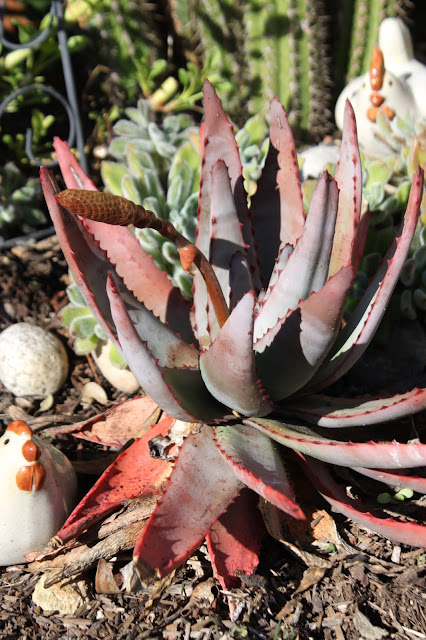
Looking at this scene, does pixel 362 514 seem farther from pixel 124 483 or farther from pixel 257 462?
pixel 124 483

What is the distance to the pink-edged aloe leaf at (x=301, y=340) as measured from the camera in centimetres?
124

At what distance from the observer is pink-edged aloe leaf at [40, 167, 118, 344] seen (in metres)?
1.41

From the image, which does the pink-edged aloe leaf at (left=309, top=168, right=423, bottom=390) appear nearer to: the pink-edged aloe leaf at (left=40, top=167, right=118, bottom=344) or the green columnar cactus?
the pink-edged aloe leaf at (left=40, top=167, right=118, bottom=344)

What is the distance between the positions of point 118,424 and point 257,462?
599 mm

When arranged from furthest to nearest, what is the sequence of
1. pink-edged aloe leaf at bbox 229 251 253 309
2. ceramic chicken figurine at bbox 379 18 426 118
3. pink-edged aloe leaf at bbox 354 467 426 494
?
ceramic chicken figurine at bbox 379 18 426 118 < pink-edged aloe leaf at bbox 229 251 253 309 < pink-edged aloe leaf at bbox 354 467 426 494

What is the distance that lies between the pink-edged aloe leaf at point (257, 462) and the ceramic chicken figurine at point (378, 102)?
1715 millimetres

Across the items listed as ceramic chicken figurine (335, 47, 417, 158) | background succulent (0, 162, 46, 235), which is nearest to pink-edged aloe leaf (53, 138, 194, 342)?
background succulent (0, 162, 46, 235)

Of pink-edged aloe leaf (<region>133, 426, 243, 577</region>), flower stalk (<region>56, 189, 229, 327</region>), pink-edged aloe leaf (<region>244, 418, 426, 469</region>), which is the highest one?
flower stalk (<region>56, 189, 229, 327</region>)

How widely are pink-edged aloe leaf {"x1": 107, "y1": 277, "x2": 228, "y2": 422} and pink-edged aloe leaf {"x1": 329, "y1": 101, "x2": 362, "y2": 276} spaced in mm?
491

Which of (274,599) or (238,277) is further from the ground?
(238,277)

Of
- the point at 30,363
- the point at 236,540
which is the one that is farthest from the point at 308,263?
the point at 30,363

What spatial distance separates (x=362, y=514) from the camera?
1.37 m

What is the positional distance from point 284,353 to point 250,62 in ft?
7.86

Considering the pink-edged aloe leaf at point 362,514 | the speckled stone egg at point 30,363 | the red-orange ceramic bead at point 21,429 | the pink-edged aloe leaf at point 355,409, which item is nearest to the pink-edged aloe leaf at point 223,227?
the pink-edged aloe leaf at point 355,409
